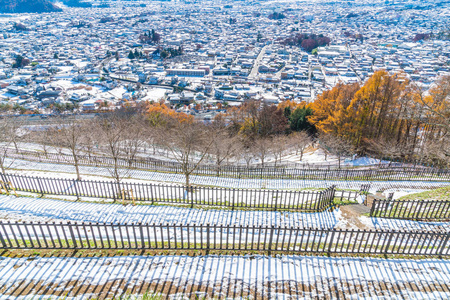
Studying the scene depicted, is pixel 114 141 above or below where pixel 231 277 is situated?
below

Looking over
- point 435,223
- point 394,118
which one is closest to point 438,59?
point 394,118

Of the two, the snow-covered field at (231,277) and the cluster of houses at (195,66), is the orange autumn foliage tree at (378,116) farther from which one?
the cluster of houses at (195,66)

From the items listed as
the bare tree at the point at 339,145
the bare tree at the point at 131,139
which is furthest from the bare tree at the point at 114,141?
the bare tree at the point at 339,145

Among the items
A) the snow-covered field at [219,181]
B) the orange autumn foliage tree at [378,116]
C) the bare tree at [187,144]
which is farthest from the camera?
the orange autumn foliage tree at [378,116]

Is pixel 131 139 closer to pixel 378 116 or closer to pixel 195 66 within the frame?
pixel 378 116

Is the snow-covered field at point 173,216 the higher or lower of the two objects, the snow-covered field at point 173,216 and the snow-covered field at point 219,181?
the higher

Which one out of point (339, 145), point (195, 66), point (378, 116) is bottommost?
point (195, 66)

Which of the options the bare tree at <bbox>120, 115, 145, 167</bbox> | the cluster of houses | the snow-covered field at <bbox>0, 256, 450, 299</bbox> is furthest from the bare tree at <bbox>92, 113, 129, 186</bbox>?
the cluster of houses

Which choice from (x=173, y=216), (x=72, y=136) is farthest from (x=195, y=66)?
(x=173, y=216)

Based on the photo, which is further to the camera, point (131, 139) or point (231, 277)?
point (131, 139)
